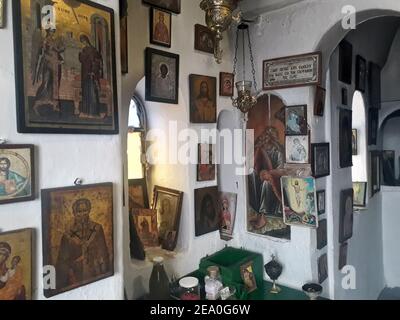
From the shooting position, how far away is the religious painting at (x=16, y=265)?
71 centimetres

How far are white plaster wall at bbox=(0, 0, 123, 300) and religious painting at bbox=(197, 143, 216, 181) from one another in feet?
2.65

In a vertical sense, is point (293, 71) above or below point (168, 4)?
below

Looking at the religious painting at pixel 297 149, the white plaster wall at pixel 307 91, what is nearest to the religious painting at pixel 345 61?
the white plaster wall at pixel 307 91

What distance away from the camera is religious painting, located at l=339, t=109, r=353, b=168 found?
6.95ft

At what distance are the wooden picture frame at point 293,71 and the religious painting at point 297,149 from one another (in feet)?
0.89

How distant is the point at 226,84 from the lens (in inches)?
73.2

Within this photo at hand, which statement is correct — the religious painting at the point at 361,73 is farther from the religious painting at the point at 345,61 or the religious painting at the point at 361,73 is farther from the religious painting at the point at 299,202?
the religious painting at the point at 299,202

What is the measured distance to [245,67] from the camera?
191 centimetres

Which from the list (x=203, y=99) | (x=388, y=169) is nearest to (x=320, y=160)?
(x=203, y=99)

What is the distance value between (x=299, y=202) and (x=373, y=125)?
6.35ft

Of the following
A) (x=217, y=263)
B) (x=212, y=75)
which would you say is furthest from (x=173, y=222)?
(x=212, y=75)

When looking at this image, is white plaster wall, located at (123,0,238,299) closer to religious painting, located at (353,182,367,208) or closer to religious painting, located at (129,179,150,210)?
religious painting, located at (129,179,150,210)

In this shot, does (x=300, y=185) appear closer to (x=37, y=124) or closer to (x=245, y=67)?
(x=245, y=67)

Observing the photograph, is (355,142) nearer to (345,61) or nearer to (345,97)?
(345,97)
